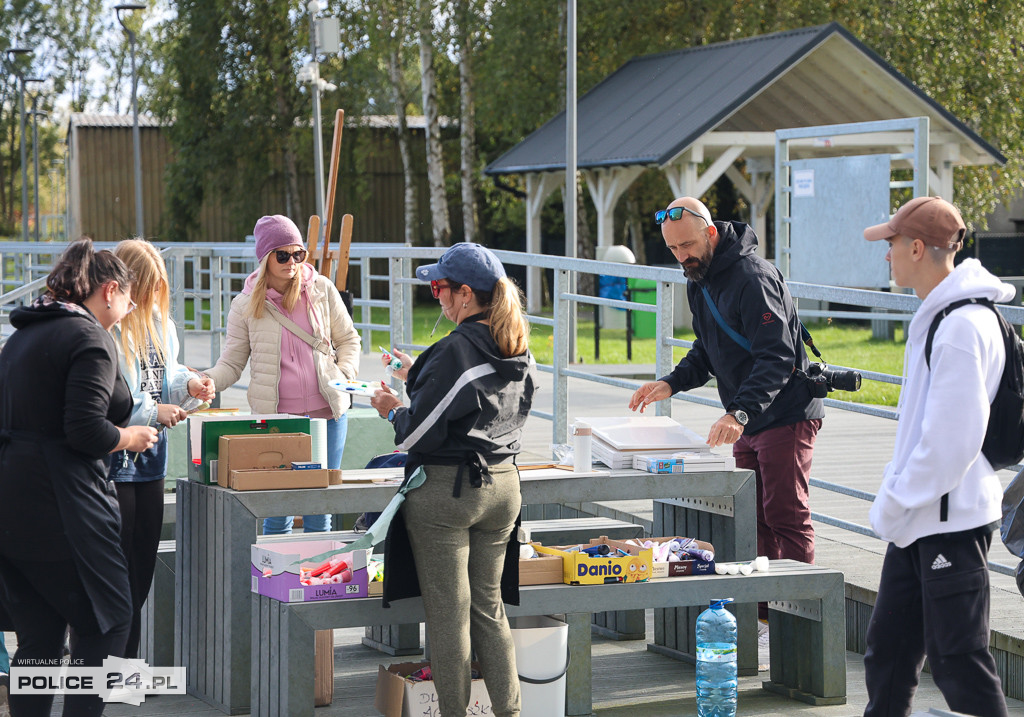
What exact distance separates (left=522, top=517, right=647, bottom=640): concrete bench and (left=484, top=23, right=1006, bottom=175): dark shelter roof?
16.8m

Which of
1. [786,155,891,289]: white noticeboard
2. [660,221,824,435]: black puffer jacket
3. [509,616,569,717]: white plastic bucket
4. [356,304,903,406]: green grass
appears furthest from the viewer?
[356,304,903,406]: green grass

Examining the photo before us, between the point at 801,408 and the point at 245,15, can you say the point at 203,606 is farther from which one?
the point at 245,15

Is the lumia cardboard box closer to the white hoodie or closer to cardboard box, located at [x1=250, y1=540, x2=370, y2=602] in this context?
cardboard box, located at [x1=250, y1=540, x2=370, y2=602]

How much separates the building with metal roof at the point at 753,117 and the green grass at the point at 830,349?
2.33m

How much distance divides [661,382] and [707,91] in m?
A: 19.5

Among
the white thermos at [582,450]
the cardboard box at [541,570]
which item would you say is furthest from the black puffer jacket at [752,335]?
the cardboard box at [541,570]

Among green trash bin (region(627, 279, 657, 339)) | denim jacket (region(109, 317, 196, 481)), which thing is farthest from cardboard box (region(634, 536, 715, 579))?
green trash bin (region(627, 279, 657, 339))

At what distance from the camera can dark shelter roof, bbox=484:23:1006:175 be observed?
76.7 feet

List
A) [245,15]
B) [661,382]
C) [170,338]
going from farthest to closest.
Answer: [245,15] → [661,382] → [170,338]

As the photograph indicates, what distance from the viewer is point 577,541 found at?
6445mm

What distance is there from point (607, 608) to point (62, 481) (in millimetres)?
1924

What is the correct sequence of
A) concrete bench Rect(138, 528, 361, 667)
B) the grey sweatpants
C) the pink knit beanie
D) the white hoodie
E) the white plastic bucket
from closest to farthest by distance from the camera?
the white hoodie < the grey sweatpants < the white plastic bucket < concrete bench Rect(138, 528, 361, 667) < the pink knit beanie

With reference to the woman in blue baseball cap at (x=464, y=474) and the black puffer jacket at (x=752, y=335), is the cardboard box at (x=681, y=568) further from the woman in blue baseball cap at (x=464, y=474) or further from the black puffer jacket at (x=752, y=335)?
the woman in blue baseball cap at (x=464, y=474)

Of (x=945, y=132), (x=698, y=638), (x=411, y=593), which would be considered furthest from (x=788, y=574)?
(x=945, y=132)
